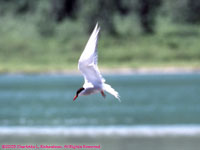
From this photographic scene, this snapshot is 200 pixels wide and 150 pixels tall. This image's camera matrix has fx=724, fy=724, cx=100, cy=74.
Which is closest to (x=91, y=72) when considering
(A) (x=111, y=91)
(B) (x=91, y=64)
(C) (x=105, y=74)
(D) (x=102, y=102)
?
(B) (x=91, y=64)

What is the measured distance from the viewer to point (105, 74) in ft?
186

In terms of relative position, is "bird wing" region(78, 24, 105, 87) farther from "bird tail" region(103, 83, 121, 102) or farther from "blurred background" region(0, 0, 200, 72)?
"blurred background" region(0, 0, 200, 72)

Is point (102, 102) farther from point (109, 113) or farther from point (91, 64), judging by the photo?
point (91, 64)

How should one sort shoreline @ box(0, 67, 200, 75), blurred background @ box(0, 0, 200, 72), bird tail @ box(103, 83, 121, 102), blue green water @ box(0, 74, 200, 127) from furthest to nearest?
blurred background @ box(0, 0, 200, 72) → shoreline @ box(0, 67, 200, 75) → blue green water @ box(0, 74, 200, 127) → bird tail @ box(103, 83, 121, 102)

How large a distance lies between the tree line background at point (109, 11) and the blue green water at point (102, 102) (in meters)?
9.93

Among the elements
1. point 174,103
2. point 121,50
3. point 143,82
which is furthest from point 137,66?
point 174,103

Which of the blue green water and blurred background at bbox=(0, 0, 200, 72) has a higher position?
blurred background at bbox=(0, 0, 200, 72)

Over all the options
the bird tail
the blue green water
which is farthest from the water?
the bird tail

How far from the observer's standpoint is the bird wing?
38.3 feet

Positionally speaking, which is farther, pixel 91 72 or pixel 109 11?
pixel 109 11

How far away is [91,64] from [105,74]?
44.9 m

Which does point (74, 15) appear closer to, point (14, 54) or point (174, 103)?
point (14, 54)

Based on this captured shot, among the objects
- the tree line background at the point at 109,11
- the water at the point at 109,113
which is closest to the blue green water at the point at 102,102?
the water at the point at 109,113

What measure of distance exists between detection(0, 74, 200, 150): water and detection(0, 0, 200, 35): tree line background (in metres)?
11.4
